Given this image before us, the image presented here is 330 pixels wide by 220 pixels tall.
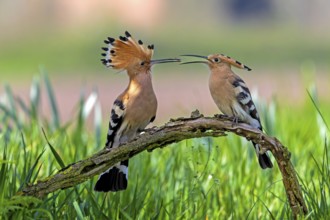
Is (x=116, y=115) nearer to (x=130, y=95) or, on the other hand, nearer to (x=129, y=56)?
(x=130, y=95)

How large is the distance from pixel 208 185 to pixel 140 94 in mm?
837

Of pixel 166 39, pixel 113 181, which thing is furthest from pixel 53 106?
pixel 166 39

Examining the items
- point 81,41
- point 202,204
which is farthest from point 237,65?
point 81,41

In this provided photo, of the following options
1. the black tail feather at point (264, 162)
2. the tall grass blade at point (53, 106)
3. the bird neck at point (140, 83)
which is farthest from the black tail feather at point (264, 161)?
the tall grass blade at point (53, 106)

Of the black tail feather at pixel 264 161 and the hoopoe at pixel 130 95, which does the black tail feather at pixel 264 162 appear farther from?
the hoopoe at pixel 130 95

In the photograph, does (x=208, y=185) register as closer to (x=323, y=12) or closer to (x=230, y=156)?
(x=230, y=156)

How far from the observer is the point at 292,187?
9.87 ft

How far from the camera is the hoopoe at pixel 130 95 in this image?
3.14 meters

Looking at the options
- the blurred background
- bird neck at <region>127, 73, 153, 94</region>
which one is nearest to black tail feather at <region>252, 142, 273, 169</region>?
bird neck at <region>127, 73, 153, 94</region>

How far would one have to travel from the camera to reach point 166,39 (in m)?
23.4

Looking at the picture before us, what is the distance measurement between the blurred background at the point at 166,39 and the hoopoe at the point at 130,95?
36.4 feet

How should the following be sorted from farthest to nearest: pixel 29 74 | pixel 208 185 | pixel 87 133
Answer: pixel 29 74, pixel 87 133, pixel 208 185

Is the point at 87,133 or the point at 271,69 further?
the point at 271,69

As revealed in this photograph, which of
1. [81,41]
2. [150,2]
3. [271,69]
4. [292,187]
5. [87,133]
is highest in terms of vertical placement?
[150,2]
